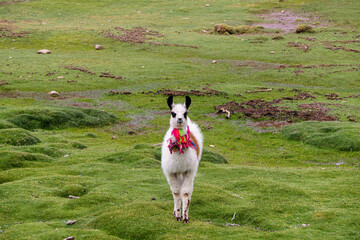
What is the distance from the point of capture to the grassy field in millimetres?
14000

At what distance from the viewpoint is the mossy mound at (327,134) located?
27448 millimetres

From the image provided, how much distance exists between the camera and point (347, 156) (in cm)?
2630

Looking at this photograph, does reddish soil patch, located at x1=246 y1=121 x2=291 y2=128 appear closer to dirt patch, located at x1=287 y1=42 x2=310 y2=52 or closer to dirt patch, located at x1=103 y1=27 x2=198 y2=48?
dirt patch, located at x1=287 y1=42 x2=310 y2=52

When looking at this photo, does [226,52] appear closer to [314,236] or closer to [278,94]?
[278,94]

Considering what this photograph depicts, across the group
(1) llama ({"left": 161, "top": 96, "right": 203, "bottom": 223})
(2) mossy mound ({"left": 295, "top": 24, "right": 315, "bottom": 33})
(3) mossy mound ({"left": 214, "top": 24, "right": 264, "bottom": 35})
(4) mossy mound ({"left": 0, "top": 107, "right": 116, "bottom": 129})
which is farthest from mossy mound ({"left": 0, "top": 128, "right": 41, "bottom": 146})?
(2) mossy mound ({"left": 295, "top": 24, "right": 315, "bottom": 33})

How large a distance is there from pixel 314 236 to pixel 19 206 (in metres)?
9.84

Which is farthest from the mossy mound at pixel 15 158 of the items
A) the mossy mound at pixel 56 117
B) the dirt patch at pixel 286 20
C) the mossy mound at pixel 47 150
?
the dirt patch at pixel 286 20

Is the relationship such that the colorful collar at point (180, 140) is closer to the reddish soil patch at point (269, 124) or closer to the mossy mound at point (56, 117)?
the mossy mound at point (56, 117)

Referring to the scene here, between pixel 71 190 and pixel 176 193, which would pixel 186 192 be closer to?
pixel 176 193

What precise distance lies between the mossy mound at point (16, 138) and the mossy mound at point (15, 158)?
2.75 meters

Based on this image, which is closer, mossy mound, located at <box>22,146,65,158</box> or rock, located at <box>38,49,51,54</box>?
mossy mound, located at <box>22,146,65,158</box>

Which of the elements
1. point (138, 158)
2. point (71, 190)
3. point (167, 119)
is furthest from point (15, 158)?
point (167, 119)

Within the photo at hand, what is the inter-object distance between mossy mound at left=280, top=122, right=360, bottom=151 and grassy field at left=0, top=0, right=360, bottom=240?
10 cm

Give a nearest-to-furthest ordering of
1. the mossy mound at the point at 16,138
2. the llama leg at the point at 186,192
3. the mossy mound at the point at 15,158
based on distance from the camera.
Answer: the llama leg at the point at 186,192 < the mossy mound at the point at 15,158 < the mossy mound at the point at 16,138
